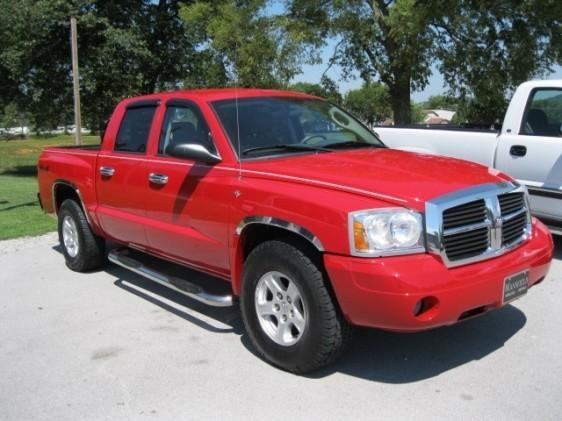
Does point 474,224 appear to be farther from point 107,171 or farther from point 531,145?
point 531,145

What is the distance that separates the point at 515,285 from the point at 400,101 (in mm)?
13565

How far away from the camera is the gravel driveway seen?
3.65 m

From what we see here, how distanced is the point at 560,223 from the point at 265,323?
3.89 m

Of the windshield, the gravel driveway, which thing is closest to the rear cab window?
the windshield

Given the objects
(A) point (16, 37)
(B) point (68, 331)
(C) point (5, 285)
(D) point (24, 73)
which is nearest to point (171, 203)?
(B) point (68, 331)

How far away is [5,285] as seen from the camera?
21.3 ft

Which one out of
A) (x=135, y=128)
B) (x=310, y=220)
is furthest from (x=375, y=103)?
(x=310, y=220)

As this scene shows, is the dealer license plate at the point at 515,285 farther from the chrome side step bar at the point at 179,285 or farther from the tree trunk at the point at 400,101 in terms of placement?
the tree trunk at the point at 400,101

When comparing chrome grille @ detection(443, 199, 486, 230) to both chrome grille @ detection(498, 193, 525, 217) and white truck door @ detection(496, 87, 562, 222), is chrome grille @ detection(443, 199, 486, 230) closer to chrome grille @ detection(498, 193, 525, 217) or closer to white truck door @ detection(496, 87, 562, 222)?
chrome grille @ detection(498, 193, 525, 217)

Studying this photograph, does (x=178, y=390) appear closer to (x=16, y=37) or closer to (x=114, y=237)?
(x=114, y=237)

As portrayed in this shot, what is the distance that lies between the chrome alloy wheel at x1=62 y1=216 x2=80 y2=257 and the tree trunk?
11.6m

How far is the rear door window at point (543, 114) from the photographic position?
6973 mm

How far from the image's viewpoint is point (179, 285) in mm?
4852

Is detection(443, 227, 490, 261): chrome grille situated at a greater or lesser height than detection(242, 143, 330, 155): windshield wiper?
lesser
